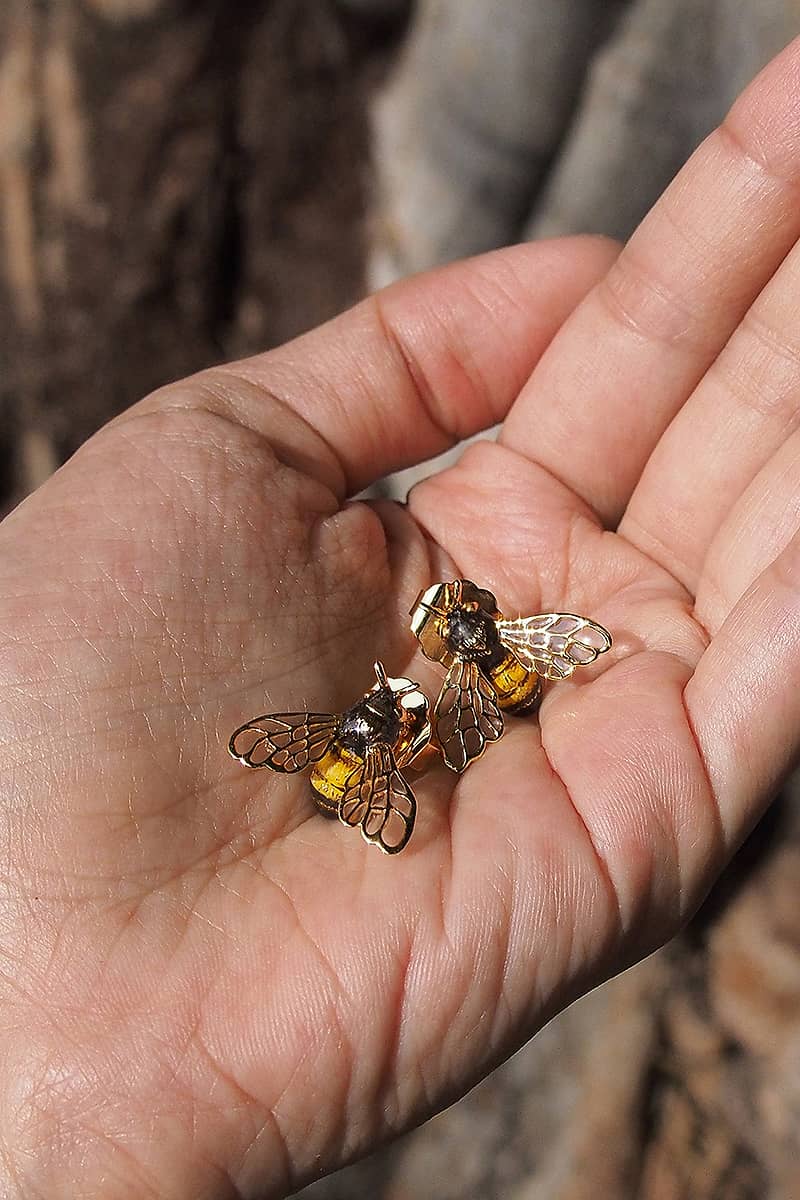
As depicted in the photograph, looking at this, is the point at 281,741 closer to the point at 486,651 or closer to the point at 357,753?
the point at 357,753

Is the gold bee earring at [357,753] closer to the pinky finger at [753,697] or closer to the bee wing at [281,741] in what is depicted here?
the bee wing at [281,741]

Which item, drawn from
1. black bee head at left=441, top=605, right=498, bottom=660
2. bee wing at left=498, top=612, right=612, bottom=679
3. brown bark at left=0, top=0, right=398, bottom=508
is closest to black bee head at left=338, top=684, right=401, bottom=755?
black bee head at left=441, top=605, right=498, bottom=660

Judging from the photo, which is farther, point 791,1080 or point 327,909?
point 791,1080

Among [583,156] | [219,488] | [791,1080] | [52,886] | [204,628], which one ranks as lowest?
[791,1080]

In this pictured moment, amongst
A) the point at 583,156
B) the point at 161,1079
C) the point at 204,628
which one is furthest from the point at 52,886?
the point at 583,156

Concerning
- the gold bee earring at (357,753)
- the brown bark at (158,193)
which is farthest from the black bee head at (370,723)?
the brown bark at (158,193)

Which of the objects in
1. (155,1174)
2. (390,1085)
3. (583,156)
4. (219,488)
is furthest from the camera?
(583,156)

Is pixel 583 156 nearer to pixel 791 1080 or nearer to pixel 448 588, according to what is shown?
pixel 448 588
